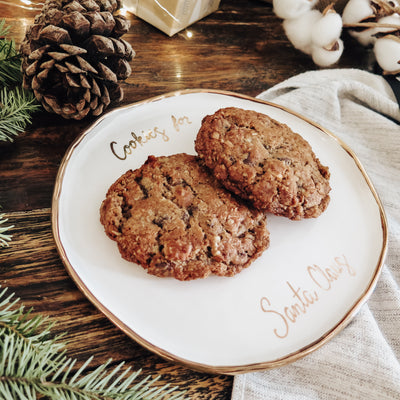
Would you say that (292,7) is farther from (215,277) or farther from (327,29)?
(215,277)

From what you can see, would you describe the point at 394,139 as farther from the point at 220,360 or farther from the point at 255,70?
the point at 220,360

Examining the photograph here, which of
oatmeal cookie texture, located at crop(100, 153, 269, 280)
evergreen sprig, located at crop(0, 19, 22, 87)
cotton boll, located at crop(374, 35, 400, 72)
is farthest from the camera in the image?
cotton boll, located at crop(374, 35, 400, 72)

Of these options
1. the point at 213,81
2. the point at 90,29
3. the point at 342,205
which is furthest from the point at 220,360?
the point at 213,81

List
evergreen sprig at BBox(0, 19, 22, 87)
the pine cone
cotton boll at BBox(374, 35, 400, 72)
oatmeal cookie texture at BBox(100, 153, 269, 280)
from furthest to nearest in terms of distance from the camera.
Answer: cotton boll at BBox(374, 35, 400, 72) < evergreen sprig at BBox(0, 19, 22, 87) < the pine cone < oatmeal cookie texture at BBox(100, 153, 269, 280)

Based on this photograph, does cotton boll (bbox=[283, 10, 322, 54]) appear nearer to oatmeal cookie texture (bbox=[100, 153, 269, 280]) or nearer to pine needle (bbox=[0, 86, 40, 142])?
oatmeal cookie texture (bbox=[100, 153, 269, 280])

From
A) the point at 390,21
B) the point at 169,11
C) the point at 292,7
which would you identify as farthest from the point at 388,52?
the point at 169,11

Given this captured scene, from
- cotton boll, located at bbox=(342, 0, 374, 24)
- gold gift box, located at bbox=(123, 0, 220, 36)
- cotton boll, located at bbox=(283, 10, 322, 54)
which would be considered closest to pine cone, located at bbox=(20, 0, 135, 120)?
gold gift box, located at bbox=(123, 0, 220, 36)
